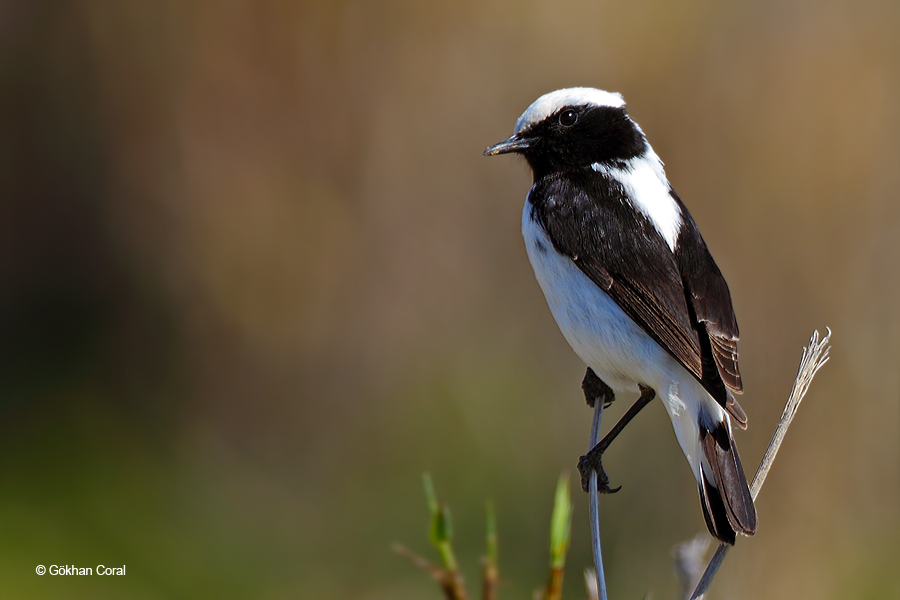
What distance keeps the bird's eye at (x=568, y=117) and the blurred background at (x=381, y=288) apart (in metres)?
2.24

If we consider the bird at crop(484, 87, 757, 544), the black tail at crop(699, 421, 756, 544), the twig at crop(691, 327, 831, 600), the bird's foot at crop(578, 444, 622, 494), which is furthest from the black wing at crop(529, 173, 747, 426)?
the twig at crop(691, 327, 831, 600)

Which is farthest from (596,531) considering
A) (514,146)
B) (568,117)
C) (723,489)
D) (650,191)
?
(568,117)

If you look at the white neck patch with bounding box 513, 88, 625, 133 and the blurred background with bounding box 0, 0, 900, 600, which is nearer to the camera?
the white neck patch with bounding box 513, 88, 625, 133

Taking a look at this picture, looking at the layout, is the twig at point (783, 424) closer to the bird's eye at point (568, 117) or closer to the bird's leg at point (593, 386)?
the bird's leg at point (593, 386)

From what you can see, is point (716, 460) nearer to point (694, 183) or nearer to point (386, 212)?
point (694, 183)

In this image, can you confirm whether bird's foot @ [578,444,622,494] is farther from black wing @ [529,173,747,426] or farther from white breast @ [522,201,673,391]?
black wing @ [529,173,747,426]

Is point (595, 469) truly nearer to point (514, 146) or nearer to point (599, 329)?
point (599, 329)

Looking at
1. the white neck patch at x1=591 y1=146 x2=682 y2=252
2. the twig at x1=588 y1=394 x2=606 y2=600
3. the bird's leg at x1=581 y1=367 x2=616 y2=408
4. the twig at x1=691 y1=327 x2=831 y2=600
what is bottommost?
the bird's leg at x1=581 y1=367 x2=616 y2=408

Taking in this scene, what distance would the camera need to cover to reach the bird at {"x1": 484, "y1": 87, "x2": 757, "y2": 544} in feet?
8.38

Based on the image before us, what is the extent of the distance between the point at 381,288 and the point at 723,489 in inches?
162

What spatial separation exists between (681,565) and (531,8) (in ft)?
15.8

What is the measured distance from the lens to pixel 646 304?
8.59ft

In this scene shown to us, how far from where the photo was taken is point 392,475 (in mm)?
5906

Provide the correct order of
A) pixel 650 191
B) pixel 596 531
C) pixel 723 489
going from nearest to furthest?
1. pixel 596 531
2. pixel 723 489
3. pixel 650 191
